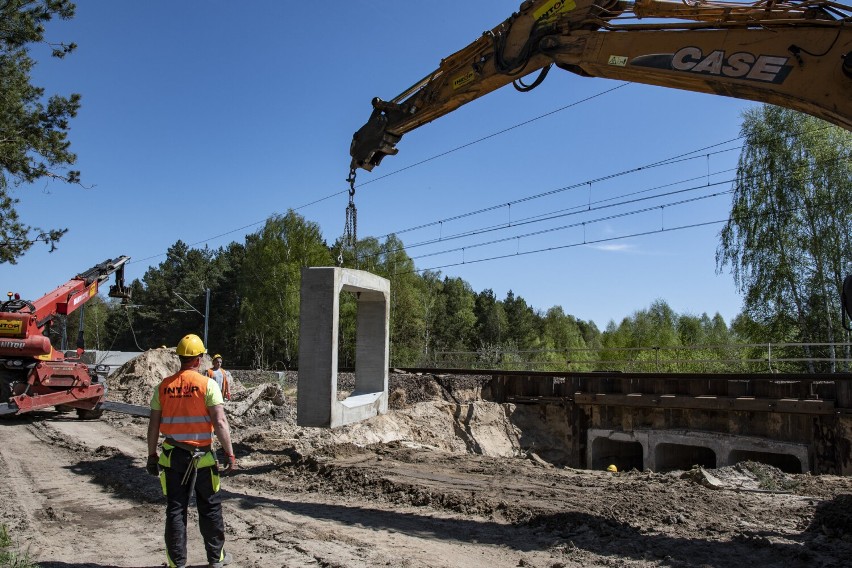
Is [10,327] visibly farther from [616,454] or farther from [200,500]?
[616,454]

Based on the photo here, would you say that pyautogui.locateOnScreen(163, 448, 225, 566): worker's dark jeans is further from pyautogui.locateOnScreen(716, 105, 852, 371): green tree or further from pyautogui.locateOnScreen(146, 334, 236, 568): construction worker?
pyautogui.locateOnScreen(716, 105, 852, 371): green tree

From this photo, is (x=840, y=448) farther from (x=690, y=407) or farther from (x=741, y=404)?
(x=690, y=407)

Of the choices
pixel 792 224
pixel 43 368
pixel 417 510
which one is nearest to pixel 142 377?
pixel 43 368

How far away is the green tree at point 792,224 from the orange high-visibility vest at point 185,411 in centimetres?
2638

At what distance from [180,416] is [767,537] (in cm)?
544

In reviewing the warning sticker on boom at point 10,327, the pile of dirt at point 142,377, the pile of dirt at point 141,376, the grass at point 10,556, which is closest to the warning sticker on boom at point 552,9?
the grass at point 10,556

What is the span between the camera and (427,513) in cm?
700

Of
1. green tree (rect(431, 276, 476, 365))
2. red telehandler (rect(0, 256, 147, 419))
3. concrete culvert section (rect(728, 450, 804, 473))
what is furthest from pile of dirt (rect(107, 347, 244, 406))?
green tree (rect(431, 276, 476, 365))

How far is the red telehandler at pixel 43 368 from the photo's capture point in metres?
13.2

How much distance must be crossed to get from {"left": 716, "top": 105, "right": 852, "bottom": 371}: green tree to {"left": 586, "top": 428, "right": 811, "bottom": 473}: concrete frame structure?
1322 cm

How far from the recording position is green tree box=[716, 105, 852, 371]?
1015 inches

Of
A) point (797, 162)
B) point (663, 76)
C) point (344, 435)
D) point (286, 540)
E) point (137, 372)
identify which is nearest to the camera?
point (286, 540)

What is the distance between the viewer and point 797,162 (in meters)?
26.8

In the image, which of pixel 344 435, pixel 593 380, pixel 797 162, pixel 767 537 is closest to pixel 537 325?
pixel 797 162
